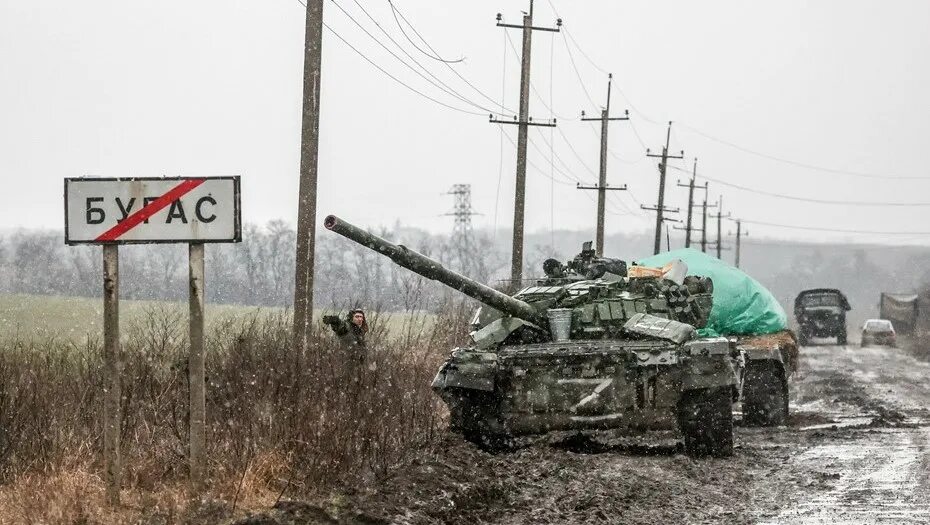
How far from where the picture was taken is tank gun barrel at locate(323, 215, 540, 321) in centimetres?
1270

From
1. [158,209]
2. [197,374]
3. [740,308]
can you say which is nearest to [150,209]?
[158,209]

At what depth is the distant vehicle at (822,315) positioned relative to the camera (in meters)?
55.8

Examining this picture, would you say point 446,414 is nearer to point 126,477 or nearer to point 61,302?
point 126,477

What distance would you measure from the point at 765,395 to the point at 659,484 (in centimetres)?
745

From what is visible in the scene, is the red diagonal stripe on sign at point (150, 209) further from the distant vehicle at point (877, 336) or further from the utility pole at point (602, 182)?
the distant vehicle at point (877, 336)

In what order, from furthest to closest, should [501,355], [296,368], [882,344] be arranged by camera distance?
[882,344] < [501,355] < [296,368]

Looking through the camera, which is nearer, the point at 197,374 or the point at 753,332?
the point at 197,374

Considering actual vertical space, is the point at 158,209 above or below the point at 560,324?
above

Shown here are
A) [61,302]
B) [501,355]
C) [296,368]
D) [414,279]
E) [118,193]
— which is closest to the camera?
[118,193]

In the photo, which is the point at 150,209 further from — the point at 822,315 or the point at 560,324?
the point at 822,315

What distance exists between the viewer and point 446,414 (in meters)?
17.6

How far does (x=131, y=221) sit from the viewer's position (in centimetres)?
891

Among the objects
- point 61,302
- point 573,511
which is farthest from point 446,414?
point 61,302

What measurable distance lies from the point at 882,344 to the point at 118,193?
51.1 meters
